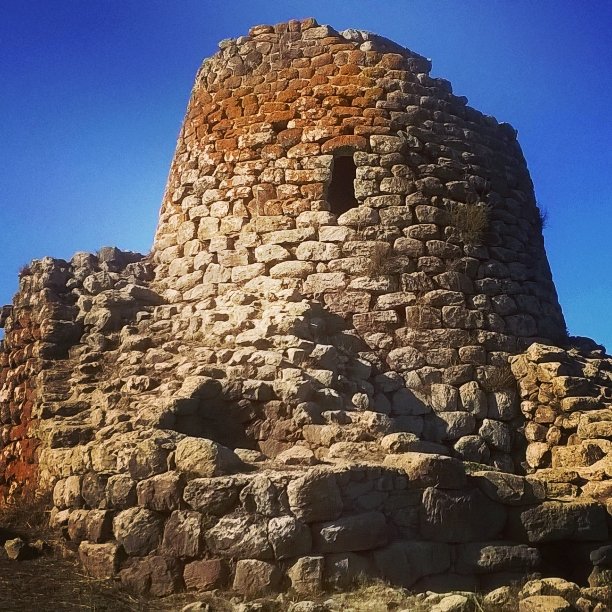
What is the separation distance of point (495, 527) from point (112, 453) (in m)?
2.74

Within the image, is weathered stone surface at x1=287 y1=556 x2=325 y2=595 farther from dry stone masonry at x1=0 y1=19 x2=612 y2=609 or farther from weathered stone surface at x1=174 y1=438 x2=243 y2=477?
weathered stone surface at x1=174 y1=438 x2=243 y2=477

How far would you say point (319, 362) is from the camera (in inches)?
251

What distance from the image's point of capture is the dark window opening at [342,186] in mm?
7910

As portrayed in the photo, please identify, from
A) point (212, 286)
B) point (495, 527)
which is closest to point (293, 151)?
point (212, 286)

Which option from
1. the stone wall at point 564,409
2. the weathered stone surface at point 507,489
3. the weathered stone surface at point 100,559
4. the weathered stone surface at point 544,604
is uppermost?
the stone wall at point 564,409

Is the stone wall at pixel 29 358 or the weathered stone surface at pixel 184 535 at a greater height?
the stone wall at pixel 29 358

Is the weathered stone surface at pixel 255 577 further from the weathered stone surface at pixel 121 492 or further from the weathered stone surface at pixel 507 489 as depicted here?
the weathered stone surface at pixel 507 489

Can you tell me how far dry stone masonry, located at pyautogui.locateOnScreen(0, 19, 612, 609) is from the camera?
15.4 feet

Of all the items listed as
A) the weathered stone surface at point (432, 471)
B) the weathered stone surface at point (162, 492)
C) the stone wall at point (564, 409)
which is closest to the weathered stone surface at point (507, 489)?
the weathered stone surface at point (432, 471)

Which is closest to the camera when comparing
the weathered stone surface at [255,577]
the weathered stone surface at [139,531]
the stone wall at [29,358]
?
the weathered stone surface at [255,577]

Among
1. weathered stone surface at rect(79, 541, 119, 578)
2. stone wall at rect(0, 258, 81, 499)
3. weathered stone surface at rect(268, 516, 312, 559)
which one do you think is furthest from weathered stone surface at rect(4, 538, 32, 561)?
weathered stone surface at rect(268, 516, 312, 559)

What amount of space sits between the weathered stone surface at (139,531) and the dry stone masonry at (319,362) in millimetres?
14

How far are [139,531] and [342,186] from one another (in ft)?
15.0

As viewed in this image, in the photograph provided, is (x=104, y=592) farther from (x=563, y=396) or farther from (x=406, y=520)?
(x=563, y=396)
